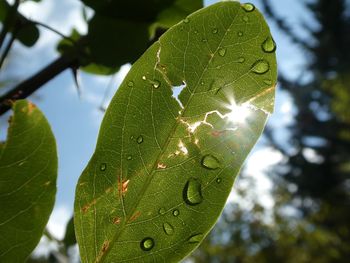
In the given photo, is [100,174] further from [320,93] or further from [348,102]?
[320,93]

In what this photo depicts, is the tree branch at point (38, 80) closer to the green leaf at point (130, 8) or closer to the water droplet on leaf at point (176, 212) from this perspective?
the green leaf at point (130, 8)

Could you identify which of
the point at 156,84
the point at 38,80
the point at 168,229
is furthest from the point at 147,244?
the point at 38,80

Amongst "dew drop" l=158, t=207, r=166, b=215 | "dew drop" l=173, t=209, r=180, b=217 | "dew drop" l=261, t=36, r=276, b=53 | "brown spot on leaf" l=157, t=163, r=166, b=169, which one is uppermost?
"dew drop" l=261, t=36, r=276, b=53

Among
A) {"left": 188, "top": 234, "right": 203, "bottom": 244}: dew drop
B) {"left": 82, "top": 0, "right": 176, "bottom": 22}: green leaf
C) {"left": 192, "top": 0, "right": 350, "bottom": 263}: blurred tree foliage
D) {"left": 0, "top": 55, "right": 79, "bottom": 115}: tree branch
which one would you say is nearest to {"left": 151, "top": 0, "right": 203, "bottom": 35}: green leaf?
{"left": 82, "top": 0, "right": 176, "bottom": 22}: green leaf

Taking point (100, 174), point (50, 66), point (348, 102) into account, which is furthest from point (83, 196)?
point (348, 102)

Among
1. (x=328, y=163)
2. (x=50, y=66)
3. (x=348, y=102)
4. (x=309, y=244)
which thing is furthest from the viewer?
(x=328, y=163)

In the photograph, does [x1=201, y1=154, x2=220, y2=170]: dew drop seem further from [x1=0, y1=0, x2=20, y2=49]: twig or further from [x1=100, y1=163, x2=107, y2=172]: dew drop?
[x1=0, y1=0, x2=20, y2=49]: twig

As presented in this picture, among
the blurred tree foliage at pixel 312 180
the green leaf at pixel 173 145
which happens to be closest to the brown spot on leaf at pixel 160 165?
the green leaf at pixel 173 145
